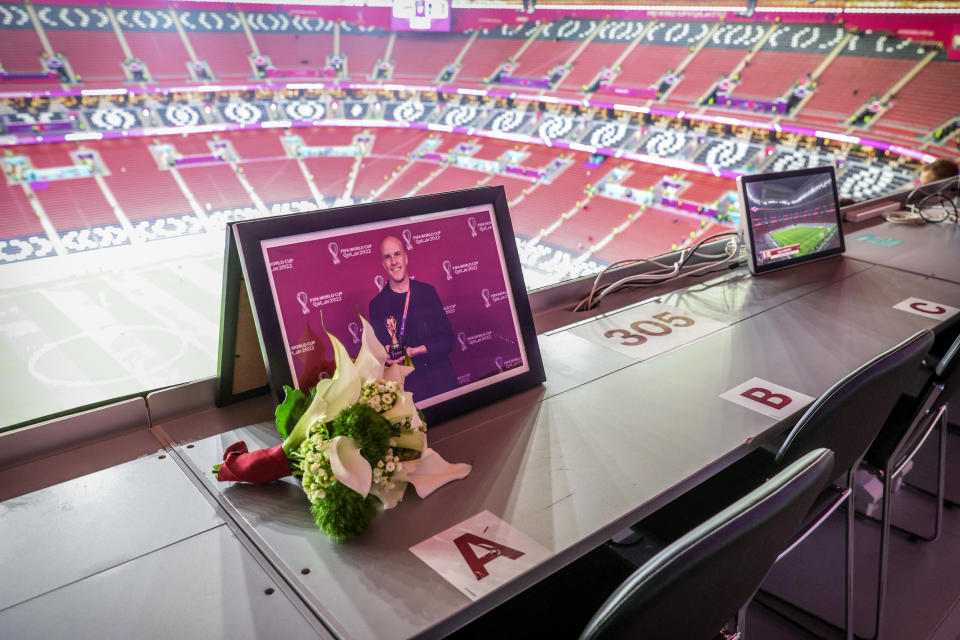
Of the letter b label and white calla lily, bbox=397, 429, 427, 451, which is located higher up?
white calla lily, bbox=397, 429, 427, 451

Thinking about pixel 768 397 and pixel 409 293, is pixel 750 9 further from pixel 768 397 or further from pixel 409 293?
pixel 409 293

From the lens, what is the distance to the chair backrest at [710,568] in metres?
0.48

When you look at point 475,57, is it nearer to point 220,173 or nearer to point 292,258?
point 220,173

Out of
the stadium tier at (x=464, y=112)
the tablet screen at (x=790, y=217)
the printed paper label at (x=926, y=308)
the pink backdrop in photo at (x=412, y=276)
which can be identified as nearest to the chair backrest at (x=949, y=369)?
the printed paper label at (x=926, y=308)

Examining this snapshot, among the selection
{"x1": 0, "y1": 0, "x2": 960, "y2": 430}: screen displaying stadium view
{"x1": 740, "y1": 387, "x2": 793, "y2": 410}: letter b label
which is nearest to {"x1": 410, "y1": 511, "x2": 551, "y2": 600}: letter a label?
{"x1": 740, "y1": 387, "x2": 793, "y2": 410}: letter b label

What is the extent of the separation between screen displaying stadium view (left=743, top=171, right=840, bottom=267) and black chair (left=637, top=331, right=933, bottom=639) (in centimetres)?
73

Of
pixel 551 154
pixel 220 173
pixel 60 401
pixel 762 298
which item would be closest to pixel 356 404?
pixel 762 298

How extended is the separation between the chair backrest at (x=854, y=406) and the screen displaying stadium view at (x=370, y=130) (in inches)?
278

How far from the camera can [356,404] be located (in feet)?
2.23

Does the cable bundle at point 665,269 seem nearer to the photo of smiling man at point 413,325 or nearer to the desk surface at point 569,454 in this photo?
the desk surface at point 569,454

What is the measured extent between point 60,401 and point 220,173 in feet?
32.3

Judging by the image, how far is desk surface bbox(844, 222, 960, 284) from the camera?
1.78 m

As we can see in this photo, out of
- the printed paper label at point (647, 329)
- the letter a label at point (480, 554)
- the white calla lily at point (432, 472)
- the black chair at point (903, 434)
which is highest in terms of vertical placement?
the white calla lily at point (432, 472)

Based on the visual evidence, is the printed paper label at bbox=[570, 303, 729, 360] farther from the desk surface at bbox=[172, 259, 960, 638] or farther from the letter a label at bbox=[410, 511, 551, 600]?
the letter a label at bbox=[410, 511, 551, 600]
